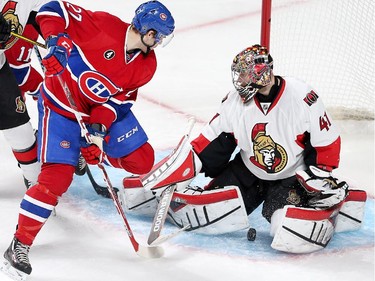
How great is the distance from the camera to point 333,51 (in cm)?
444

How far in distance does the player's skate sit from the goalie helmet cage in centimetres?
171

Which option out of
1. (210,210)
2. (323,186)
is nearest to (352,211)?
(323,186)

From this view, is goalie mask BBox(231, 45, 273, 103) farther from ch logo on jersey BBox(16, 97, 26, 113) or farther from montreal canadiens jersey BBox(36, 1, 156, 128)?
ch logo on jersey BBox(16, 97, 26, 113)

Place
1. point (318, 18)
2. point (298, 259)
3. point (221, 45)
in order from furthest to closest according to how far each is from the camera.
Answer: point (221, 45), point (318, 18), point (298, 259)

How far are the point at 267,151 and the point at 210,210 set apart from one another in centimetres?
28

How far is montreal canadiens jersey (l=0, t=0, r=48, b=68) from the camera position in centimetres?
333

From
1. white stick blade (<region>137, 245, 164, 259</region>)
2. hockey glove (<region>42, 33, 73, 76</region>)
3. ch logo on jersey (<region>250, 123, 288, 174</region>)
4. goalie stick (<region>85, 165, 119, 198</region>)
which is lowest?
white stick blade (<region>137, 245, 164, 259</region>)

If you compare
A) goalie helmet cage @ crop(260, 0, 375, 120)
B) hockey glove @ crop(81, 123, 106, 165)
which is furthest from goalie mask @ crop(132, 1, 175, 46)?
goalie helmet cage @ crop(260, 0, 375, 120)

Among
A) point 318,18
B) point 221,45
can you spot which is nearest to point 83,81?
point 318,18

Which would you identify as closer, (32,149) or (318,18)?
(32,149)

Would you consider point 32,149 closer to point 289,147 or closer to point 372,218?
point 289,147

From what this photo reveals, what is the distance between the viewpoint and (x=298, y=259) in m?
3.15

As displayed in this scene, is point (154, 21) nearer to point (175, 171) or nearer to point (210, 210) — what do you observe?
point (175, 171)

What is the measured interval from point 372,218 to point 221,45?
6.56 feet
